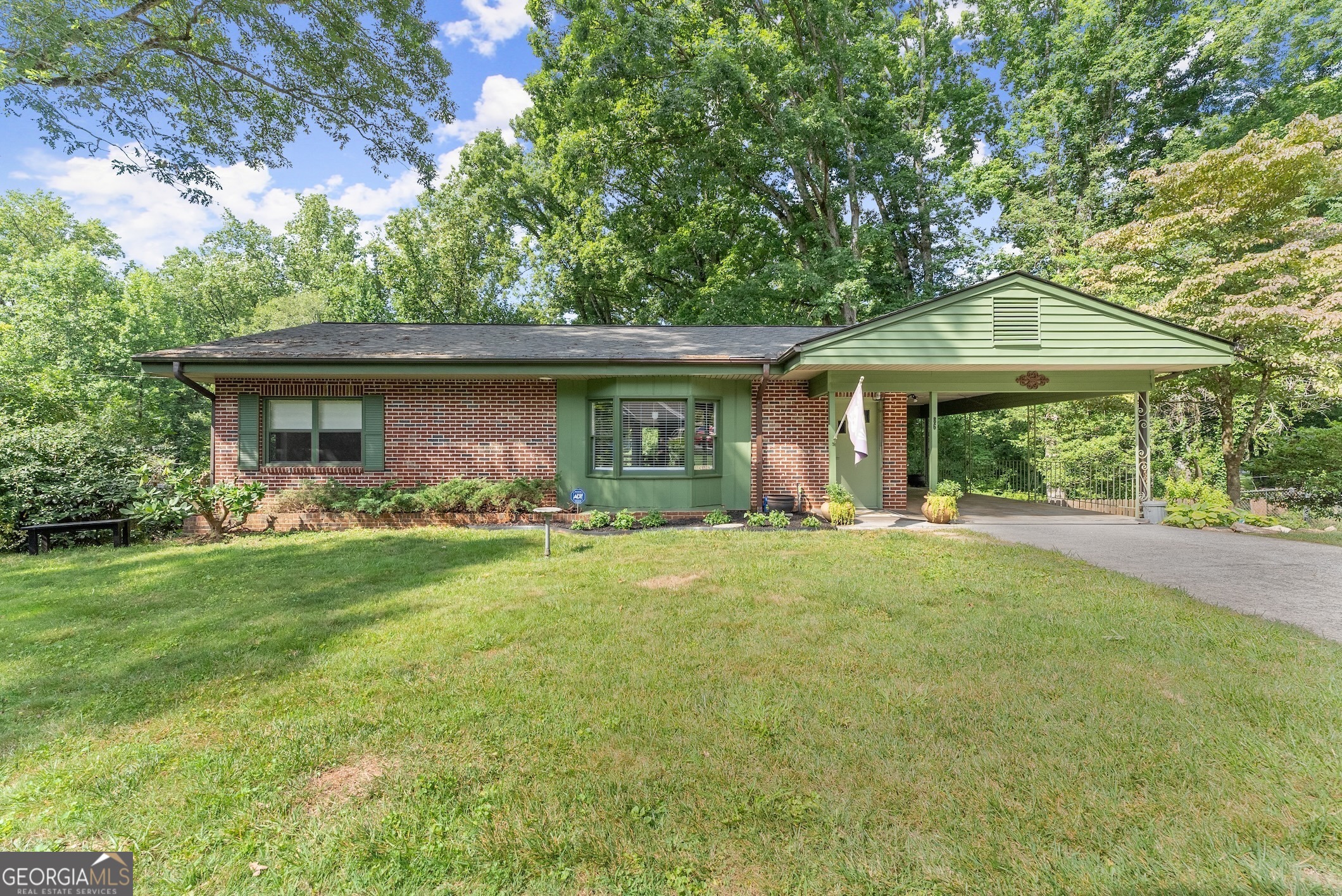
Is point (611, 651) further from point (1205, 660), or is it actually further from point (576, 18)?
point (576, 18)

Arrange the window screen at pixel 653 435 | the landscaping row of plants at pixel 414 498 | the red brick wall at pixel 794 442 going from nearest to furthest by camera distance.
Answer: the landscaping row of plants at pixel 414 498 → the window screen at pixel 653 435 → the red brick wall at pixel 794 442

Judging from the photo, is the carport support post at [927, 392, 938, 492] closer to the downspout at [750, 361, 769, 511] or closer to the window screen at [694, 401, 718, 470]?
the downspout at [750, 361, 769, 511]

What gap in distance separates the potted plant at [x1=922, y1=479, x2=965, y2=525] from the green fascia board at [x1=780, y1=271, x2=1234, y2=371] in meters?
2.32

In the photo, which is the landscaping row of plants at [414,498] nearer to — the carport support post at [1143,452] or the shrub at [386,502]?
the shrub at [386,502]

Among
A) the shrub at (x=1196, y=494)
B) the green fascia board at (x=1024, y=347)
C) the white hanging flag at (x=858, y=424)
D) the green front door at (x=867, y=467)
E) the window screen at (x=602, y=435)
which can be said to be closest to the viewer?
the white hanging flag at (x=858, y=424)

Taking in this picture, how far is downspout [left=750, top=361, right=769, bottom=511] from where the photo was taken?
10203 mm

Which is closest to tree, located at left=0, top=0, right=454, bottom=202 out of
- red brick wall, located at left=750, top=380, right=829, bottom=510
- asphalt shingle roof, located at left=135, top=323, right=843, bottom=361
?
asphalt shingle roof, located at left=135, top=323, right=843, bottom=361

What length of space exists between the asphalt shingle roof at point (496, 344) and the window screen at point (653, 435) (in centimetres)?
96

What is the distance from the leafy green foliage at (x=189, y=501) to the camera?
8234 mm

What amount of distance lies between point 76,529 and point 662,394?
9203 mm

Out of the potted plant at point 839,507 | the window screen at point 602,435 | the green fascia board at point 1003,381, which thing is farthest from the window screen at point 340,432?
the green fascia board at point 1003,381

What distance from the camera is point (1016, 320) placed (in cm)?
892

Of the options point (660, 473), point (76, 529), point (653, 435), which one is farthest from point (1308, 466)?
point (76, 529)

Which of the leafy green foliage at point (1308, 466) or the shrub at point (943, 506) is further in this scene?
the leafy green foliage at point (1308, 466)
